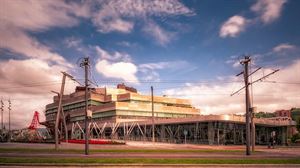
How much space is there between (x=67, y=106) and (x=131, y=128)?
136ft

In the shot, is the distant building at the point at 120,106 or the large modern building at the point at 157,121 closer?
the large modern building at the point at 157,121

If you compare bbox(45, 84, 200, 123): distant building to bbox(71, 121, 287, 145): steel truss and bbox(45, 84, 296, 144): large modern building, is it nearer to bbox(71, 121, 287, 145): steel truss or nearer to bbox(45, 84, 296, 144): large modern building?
bbox(45, 84, 296, 144): large modern building

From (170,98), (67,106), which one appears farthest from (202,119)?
(67,106)

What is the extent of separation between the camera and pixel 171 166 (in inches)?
832

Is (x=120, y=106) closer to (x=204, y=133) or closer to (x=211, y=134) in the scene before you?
(x=204, y=133)

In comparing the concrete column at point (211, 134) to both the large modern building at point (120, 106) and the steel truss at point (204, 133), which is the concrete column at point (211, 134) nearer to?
the steel truss at point (204, 133)

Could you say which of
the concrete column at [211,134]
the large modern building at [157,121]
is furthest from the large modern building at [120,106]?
the concrete column at [211,134]

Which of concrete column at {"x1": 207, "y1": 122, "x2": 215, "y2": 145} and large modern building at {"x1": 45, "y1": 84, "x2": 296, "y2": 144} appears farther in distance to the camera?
large modern building at {"x1": 45, "y1": 84, "x2": 296, "y2": 144}

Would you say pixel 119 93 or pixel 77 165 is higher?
pixel 119 93

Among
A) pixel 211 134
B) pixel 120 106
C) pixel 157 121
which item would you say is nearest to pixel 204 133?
pixel 211 134

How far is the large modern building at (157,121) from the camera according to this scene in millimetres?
61531

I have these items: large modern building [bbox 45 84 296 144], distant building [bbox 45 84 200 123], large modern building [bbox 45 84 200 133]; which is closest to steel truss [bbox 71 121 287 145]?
large modern building [bbox 45 84 296 144]

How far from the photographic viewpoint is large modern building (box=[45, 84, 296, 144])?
202 feet

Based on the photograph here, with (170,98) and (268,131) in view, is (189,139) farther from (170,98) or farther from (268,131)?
(170,98)
